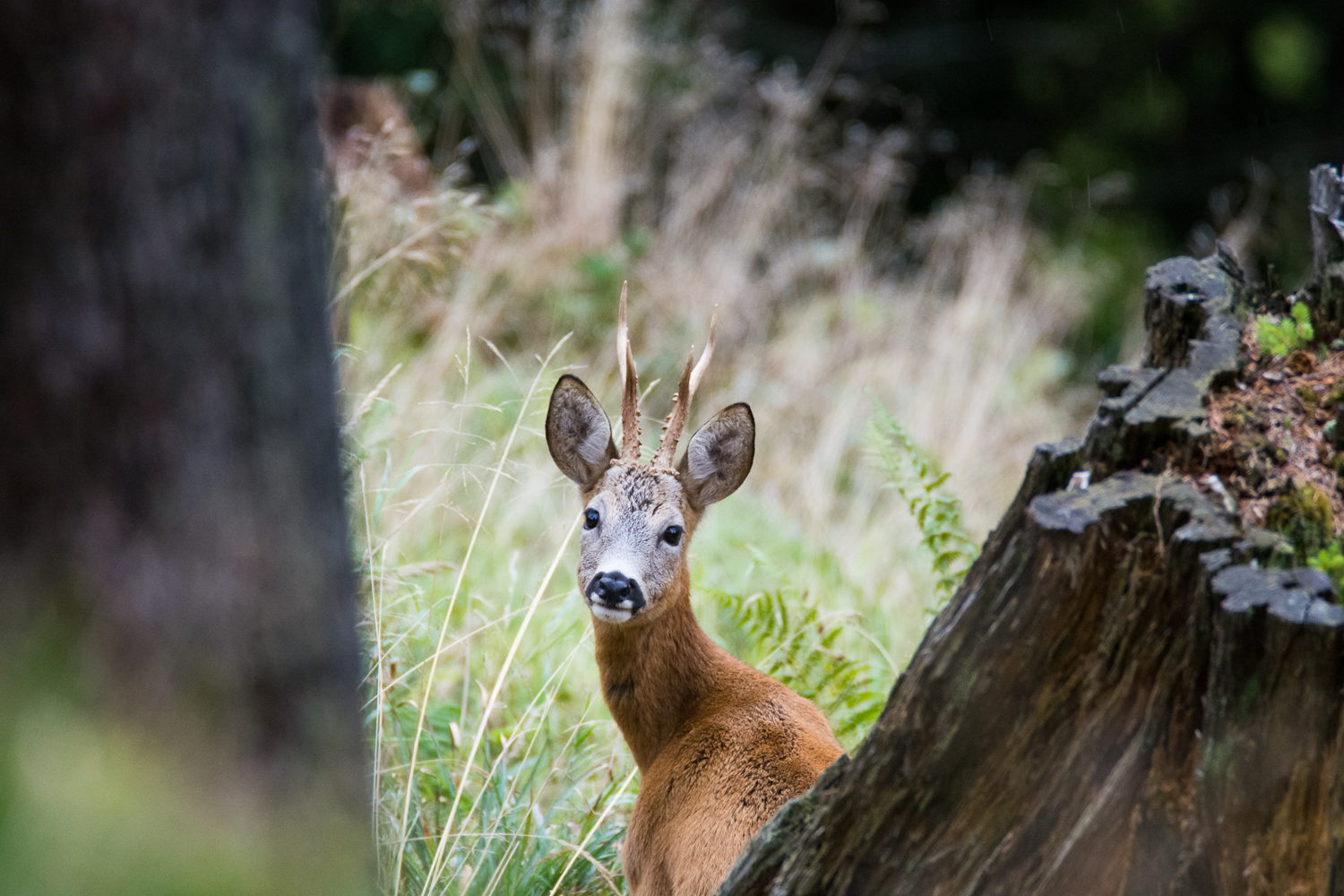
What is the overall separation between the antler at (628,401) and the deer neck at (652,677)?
40cm

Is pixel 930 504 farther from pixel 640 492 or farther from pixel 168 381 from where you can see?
pixel 168 381

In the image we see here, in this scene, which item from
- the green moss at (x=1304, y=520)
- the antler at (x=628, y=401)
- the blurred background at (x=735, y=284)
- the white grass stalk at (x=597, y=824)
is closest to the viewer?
the green moss at (x=1304, y=520)

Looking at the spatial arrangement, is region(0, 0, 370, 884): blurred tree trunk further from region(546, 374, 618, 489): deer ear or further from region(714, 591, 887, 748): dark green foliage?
region(714, 591, 887, 748): dark green foliage

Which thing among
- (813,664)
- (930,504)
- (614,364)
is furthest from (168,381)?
(614,364)

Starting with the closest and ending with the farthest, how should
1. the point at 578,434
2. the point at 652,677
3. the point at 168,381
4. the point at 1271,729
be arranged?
the point at 168,381, the point at 1271,729, the point at 652,677, the point at 578,434

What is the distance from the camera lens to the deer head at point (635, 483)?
290 centimetres

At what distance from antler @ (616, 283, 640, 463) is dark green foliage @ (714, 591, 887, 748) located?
1.62 feet

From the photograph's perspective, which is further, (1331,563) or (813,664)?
(813,664)

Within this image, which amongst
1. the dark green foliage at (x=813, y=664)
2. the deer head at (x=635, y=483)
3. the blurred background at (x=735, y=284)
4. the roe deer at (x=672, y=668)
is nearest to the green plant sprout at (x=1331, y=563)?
the blurred background at (x=735, y=284)

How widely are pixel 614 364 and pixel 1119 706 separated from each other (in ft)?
14.3

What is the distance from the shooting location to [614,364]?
5.87 meters

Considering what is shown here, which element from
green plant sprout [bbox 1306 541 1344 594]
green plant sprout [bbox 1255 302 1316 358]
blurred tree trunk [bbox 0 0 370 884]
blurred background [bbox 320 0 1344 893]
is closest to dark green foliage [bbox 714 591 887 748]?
blurred background [bbox 320 0 1344 893]

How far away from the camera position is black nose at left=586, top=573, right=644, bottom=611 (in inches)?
111

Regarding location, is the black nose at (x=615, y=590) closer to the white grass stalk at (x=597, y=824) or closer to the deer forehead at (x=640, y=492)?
the deer forehead at (x=640, y=492)
